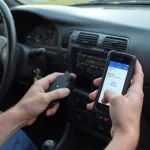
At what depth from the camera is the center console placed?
5.54 ft

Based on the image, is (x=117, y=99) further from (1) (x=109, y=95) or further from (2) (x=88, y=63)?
(2) (x=88, y=63)

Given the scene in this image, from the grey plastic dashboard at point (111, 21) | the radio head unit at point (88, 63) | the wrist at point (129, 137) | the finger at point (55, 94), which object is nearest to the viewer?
the wrist at point (129, 137)

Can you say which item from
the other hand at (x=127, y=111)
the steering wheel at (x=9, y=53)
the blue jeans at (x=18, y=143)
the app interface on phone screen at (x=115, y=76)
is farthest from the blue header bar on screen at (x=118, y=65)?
the blue jeans at (x=18, y=143)

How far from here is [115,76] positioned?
1374mm

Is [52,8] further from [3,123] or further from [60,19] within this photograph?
[3,123]

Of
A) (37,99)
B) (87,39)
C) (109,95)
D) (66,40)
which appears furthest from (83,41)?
(109,95)

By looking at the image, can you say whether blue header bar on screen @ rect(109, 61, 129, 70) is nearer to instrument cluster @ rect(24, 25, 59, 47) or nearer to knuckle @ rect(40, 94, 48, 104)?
knuckle @ rect(40, 94, 48, 104)

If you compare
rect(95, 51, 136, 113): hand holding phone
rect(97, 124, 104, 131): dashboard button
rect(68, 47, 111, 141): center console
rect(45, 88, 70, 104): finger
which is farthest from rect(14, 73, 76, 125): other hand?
rect(97, 124, 104, 131): dashboard button

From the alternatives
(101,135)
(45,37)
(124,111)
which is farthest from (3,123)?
(45,37)

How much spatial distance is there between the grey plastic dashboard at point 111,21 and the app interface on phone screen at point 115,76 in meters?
0.23

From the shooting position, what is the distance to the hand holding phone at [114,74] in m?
1.31

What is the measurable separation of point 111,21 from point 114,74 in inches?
16.6

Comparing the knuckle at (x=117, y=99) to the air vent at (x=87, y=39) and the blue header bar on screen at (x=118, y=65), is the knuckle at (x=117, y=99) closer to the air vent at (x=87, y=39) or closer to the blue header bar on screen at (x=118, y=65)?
the blue header bar on screen at (x=118, y=65)

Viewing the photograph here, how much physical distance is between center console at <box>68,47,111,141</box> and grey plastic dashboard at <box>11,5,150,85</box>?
0.12 metres
